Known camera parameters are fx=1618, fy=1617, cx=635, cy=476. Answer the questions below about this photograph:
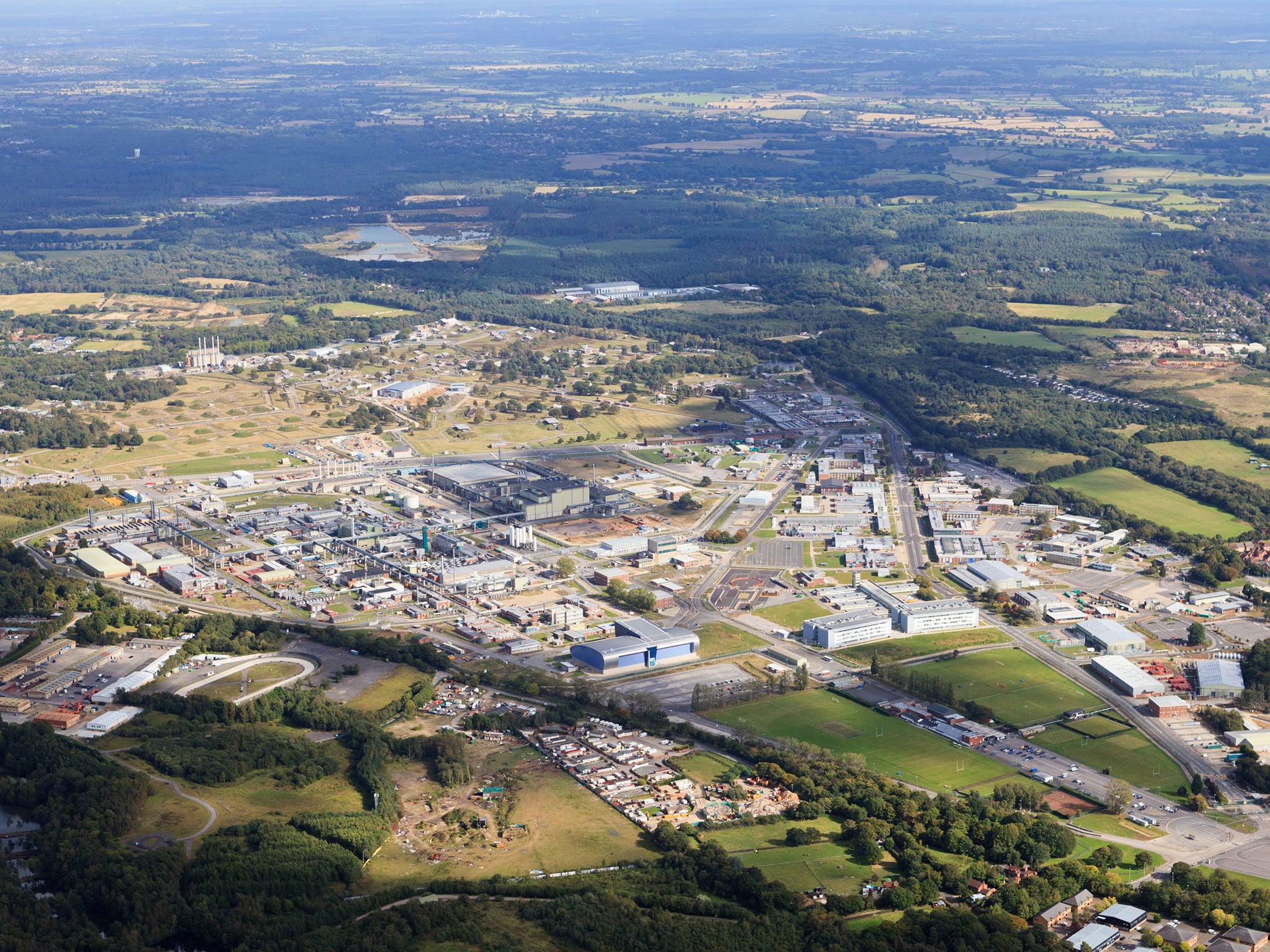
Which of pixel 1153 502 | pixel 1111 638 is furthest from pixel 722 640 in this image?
pixel 1153 502

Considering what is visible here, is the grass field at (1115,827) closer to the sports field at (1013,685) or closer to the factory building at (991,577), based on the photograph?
the sports field at (1013,685)

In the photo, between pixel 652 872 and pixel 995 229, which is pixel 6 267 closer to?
pixel 995 229

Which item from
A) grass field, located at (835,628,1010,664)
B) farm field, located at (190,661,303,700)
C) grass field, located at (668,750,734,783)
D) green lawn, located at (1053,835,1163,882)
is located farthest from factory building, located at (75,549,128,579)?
green lawn, located at (1053,835,1163,882)

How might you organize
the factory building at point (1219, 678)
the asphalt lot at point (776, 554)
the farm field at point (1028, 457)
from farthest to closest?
the farm field at point (1028, 457), the asphalt lot at point (776, 554), the factory building at point (1219, 678)

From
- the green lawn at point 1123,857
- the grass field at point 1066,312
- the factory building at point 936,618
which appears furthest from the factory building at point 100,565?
the grass field at point 1066,312

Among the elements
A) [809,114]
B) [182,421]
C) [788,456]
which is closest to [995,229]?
[788,456]
